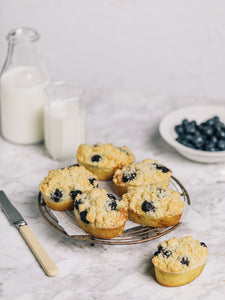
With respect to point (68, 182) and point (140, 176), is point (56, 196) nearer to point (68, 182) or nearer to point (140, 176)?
point (68, 182)

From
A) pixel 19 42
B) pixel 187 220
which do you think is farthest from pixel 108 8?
pixel 187 220

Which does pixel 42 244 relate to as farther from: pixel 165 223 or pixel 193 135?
pixel 193 135

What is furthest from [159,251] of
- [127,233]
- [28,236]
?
[28,236]

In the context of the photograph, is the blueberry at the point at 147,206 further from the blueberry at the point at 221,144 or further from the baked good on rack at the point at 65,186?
the blueberry at the point at 221,144

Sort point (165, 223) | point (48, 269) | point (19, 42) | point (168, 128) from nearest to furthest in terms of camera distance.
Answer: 1. point (48, 269)
2. point (165, 223)
3. point (19, 42)
4. point (168, 128)

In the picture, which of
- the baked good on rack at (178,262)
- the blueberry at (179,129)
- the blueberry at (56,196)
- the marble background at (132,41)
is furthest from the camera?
the marble background at (132,41)

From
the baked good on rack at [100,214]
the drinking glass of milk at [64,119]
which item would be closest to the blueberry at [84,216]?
the baked good on rack at [100,214]

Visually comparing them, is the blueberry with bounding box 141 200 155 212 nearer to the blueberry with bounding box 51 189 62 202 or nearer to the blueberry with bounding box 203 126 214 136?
the blueberry with bounding box 51 189 62 202
